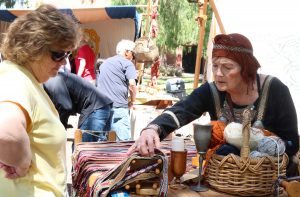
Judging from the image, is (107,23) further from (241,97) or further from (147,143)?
(147,143)

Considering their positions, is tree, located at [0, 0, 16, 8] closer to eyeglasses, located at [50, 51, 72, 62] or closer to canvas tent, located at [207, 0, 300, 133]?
canvas tent, located at [207, 0, 300, 133]

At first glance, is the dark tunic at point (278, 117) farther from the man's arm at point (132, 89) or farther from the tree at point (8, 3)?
the tree at point (8, 3)

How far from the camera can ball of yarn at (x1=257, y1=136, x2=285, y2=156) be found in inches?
61.3

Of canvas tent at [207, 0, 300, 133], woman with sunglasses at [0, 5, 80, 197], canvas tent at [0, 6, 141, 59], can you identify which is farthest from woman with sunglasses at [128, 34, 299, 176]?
canvas tent at [0, 6, 141, 59]

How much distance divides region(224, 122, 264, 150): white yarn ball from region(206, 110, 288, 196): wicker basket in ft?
0.11

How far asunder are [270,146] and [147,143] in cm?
43

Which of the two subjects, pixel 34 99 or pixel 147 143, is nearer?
pixel 34 99

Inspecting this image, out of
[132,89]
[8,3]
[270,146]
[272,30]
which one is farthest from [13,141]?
[8,3]

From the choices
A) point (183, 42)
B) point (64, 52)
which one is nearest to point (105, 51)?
point (64, 52)

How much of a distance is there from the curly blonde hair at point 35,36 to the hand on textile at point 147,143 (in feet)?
1.42

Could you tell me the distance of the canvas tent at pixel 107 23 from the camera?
8.06 metres

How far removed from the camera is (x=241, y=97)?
1.87 meters

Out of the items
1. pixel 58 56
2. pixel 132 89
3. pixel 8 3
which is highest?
pixel 8 3

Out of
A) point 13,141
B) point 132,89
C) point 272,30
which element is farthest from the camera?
point 132,89
